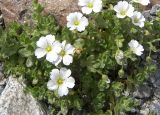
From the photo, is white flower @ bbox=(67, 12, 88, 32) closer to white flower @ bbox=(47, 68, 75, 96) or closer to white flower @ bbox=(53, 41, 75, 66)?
white flower @ bbox=(53, 41, 75, 66)

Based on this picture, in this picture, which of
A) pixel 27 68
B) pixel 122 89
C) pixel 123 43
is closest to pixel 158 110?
pixel 122 89

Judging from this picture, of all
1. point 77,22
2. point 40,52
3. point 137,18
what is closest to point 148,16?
point 137,18

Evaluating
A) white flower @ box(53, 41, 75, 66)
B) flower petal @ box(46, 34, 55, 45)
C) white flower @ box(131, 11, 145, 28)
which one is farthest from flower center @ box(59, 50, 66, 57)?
white flower @ box(131, 11, 145, 28)

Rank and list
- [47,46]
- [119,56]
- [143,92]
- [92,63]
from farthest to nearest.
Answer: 1. [143,92]
2. [92,63]
3. [119,56]
4. [47,46]

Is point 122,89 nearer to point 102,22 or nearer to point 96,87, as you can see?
point 96,87

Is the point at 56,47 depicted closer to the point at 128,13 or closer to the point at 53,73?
the point at 53,73

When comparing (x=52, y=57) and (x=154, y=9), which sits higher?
(x=52, y=57)
